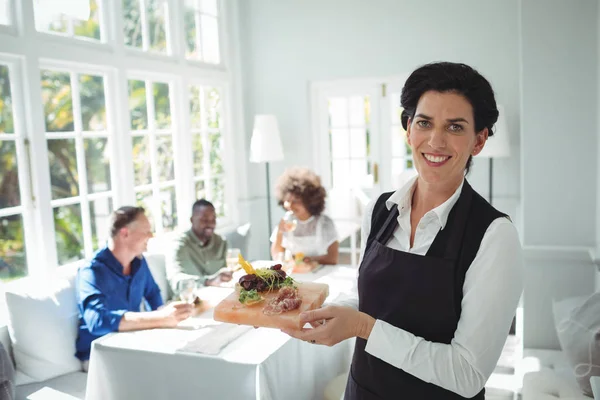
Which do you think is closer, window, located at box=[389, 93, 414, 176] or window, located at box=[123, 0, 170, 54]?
window, located at box=[123, 0, 170, 54]

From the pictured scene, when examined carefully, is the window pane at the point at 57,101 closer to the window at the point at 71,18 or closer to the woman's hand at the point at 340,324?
the window at the point at 71,18

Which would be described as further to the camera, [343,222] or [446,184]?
[343,222]

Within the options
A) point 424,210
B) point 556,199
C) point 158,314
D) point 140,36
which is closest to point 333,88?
point 140,36

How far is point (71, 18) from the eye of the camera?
3707 mm

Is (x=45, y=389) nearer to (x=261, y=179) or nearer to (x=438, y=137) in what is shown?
(x=438, y=137)

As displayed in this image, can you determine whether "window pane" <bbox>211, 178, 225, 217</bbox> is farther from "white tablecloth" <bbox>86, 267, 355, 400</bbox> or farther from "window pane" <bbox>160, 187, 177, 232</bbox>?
"white tablecloth" <bbox>86, 267, 355, 400</bbox>

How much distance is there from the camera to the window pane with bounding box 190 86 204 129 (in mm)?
5184

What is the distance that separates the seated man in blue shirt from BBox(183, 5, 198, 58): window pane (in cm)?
260

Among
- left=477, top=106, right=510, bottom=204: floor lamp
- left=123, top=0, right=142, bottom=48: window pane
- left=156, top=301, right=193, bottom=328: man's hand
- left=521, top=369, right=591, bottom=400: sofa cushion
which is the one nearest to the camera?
left=521, top=369, right=591, bottom=400: sofa cushion

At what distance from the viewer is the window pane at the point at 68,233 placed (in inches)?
144

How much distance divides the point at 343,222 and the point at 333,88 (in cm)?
143

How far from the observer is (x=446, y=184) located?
1332 mm

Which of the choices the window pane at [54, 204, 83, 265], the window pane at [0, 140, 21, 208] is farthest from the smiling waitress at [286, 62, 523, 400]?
the window pane at [54, 204, 83, 265]

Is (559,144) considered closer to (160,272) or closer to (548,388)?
(548,388)
